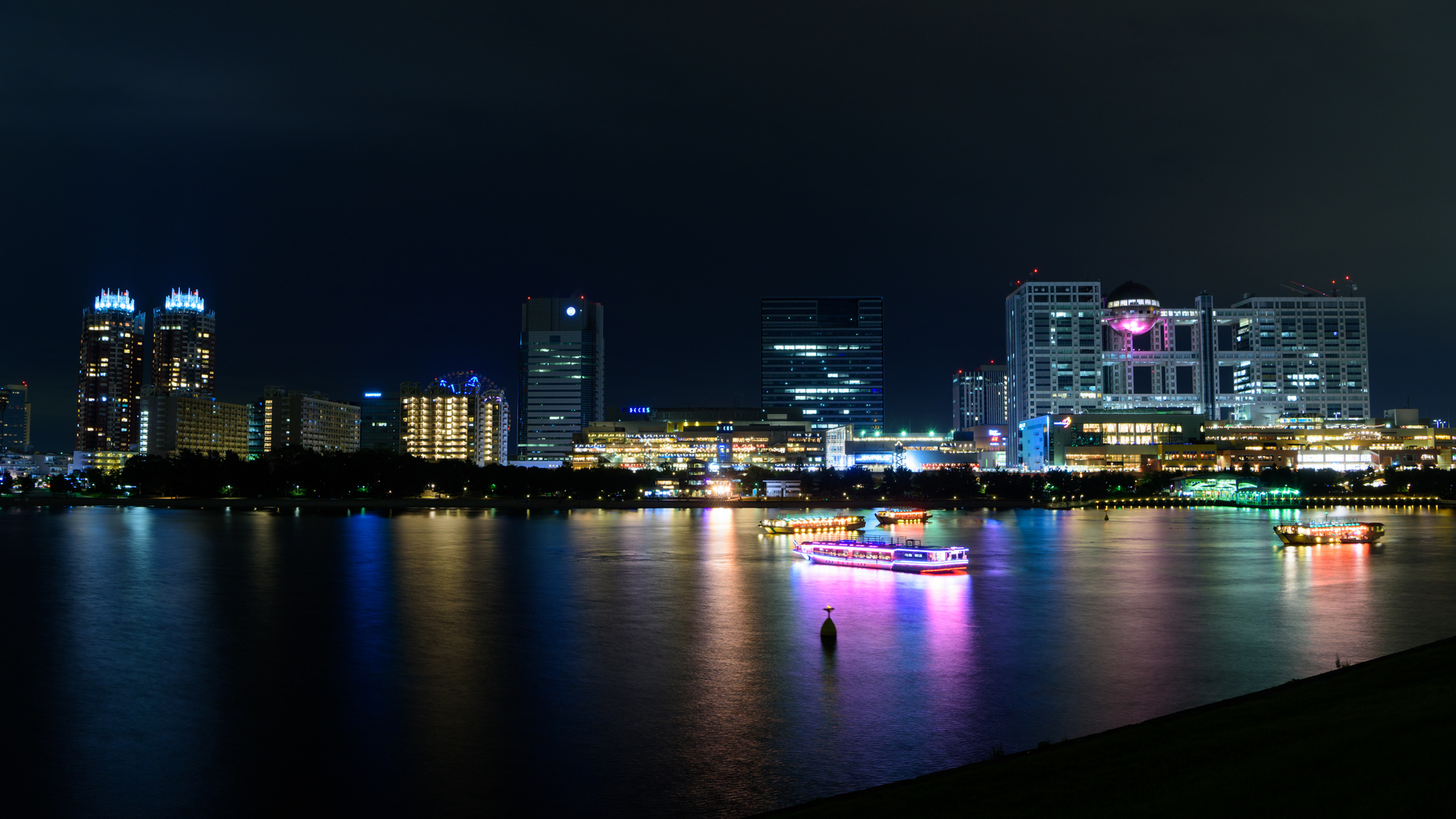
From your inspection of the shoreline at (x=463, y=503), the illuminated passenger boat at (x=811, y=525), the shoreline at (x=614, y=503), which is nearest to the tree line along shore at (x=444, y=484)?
the shoreline at (x=463, y=503)

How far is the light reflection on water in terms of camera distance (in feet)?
89.1

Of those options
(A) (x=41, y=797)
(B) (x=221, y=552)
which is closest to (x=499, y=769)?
(A) (x=41, y=797)

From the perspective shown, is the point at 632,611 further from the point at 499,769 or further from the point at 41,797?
the point at 41,797

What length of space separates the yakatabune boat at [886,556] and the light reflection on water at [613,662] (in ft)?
6.38

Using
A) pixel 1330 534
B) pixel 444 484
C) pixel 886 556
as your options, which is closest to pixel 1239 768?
pixel 886 556

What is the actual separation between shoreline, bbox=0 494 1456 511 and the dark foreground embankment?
498 feet

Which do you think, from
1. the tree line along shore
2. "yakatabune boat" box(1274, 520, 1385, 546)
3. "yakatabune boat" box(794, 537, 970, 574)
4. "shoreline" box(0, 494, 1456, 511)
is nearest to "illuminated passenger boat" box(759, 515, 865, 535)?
"yakatabune boat" box(794, 537, 970, 574)

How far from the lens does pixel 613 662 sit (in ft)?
138

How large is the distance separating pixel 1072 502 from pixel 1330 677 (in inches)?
6476

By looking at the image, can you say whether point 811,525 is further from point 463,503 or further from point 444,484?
point 444,484

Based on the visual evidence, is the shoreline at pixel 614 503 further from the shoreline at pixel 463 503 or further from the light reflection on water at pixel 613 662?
the light reflection on water at pixel 613 662

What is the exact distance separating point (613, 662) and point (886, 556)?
39009 mm

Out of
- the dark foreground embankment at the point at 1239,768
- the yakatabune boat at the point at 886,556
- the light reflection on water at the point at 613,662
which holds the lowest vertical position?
the light reflection on water at the point at 613,662

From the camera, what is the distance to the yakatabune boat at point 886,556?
74500mm
